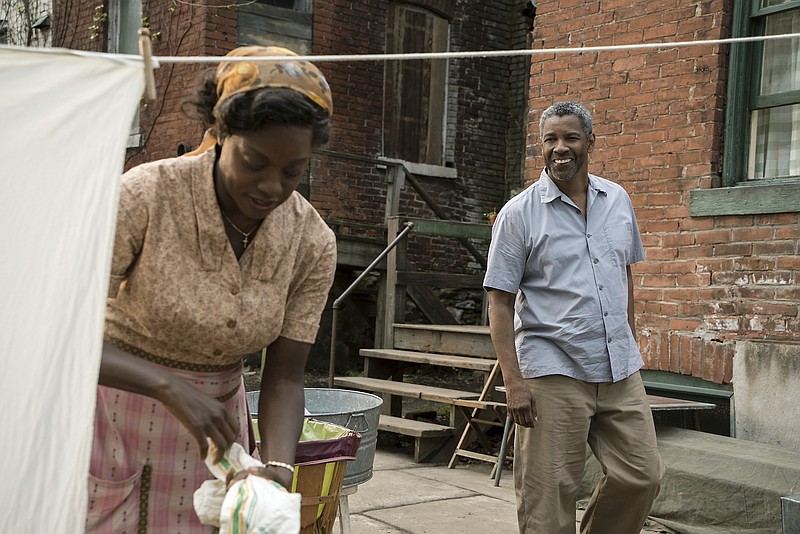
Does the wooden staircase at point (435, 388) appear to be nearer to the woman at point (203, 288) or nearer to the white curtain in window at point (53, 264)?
the woman at point (203, 288)

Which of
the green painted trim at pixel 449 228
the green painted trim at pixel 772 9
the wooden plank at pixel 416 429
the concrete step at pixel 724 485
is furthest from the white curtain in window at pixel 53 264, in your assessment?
the green painted trim at pixel 449 228

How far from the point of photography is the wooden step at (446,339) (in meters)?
7.62

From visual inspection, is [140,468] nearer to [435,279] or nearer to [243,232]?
[243,232]

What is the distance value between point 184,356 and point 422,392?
5.31 m

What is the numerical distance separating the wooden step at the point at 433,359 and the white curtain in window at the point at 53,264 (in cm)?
555

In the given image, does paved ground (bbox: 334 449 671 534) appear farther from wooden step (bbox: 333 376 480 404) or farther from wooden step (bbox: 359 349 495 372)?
wooden step (bbox: 359 349 495 372)

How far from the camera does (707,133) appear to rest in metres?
5.91

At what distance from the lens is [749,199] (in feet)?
18.5

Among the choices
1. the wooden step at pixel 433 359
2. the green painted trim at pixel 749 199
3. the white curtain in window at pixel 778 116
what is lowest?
the wooden step at pixel 433 359

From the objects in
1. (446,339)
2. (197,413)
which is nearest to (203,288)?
(197,413)

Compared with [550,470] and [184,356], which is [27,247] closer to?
[184,356]

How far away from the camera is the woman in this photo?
191cm

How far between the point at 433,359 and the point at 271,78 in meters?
5.85

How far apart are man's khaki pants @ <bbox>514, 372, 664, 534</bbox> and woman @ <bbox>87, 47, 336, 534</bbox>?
1832mm
